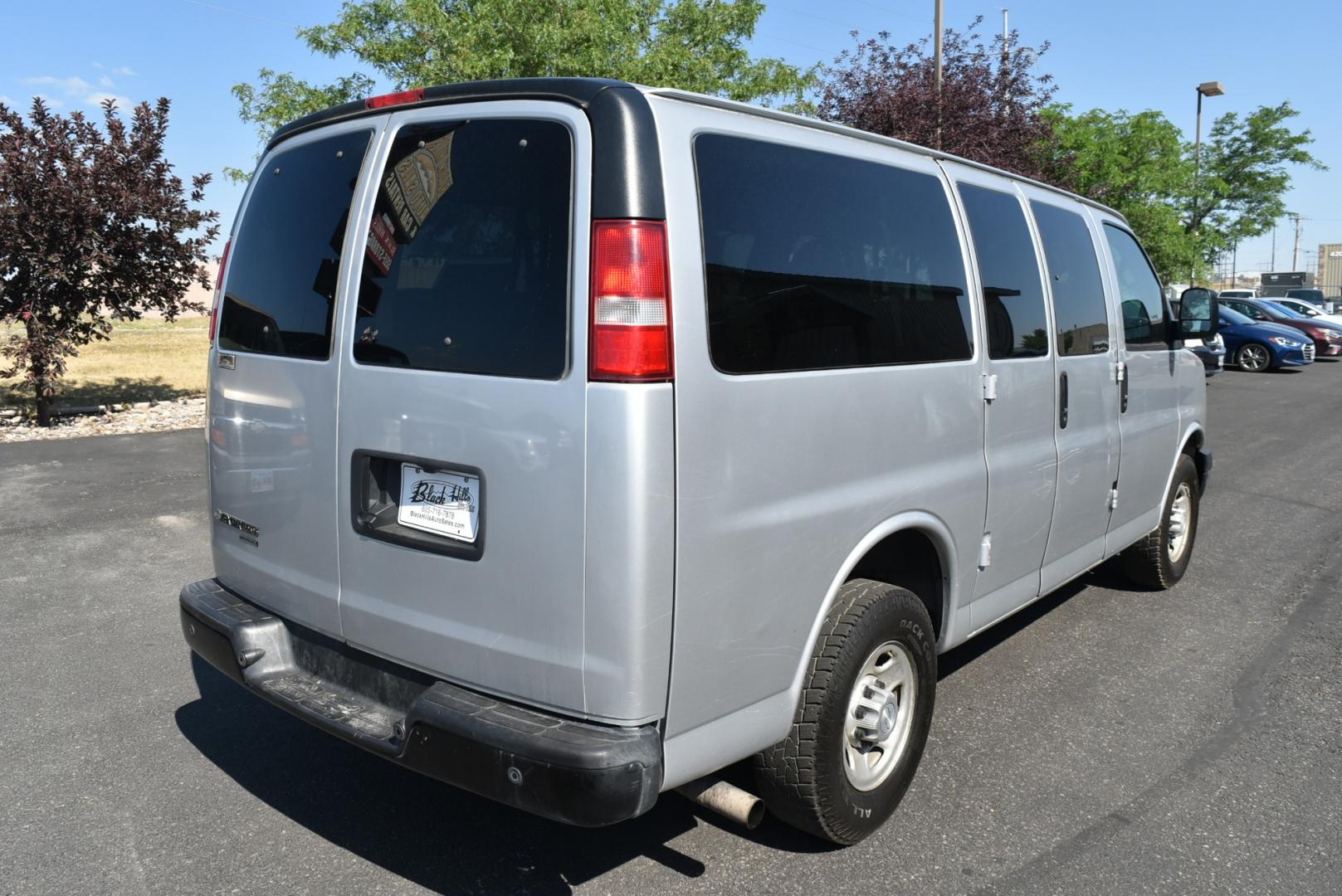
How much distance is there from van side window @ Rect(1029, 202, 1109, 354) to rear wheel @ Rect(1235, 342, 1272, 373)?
782 inches

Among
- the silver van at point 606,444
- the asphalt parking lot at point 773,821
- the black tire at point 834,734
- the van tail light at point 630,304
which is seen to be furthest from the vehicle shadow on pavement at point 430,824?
the van tail light at point 630,304

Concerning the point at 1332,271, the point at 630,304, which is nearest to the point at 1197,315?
the point at 630,304

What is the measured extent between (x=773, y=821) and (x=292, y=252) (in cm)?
240

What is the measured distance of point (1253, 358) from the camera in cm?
2189

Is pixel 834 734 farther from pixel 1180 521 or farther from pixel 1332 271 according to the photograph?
pixel 1332 271

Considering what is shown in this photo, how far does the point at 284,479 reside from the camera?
313 centimetres

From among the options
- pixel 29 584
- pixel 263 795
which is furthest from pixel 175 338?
pixel 263 795

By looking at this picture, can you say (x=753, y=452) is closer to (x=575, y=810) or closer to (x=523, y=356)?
(x=523, y=356)

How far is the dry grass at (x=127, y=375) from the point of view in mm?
13484

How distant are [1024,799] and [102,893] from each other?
289 cm

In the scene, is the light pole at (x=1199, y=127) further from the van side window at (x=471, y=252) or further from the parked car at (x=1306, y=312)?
the van side window at (x=471, y=252)

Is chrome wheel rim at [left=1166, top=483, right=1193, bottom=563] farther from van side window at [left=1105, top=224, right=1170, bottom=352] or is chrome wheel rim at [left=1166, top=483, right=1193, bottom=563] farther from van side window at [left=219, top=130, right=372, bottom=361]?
van side window at [left=219, top=130, right=372, bottom=361]

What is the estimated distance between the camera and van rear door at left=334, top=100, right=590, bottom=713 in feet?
8.22

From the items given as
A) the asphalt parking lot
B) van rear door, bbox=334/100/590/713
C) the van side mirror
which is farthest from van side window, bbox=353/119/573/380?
the van side mirror
